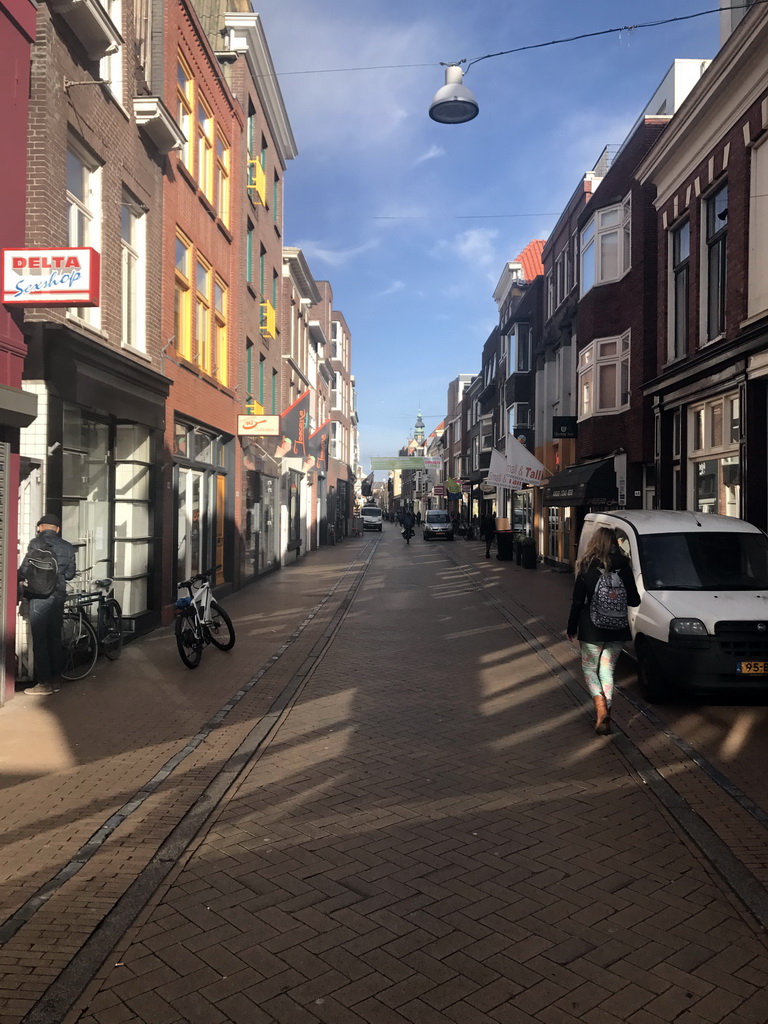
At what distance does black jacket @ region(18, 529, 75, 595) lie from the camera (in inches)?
317

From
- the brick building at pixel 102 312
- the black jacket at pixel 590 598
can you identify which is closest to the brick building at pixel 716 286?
the black jacket at pixel 590 598

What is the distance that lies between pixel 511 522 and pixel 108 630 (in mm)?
29761

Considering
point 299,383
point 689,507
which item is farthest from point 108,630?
point 299,383

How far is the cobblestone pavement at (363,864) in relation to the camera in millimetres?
3236

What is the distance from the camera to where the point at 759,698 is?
26.8ft

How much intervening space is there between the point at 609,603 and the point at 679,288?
11956 millimetres

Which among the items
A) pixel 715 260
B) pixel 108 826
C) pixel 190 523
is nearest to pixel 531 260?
pixel 715 260

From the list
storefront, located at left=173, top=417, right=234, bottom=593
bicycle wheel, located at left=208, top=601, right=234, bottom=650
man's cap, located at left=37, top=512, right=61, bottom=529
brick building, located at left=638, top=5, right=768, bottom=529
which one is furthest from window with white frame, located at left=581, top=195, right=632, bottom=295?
man's cap, located at left=37, top=512, right=61, bottom=529

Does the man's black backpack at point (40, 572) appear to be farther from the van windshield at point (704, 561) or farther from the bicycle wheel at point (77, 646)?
the van windshield at point (704, 561)

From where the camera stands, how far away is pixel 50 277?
25.3 feet

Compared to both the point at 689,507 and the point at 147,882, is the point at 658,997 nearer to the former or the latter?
the point at 147,882

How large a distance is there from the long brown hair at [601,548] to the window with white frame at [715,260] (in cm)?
866

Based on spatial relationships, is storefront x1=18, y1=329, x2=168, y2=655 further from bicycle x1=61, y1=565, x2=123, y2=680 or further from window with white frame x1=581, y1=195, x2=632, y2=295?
window with white frame x1=581, y1=195, x2=632, y2=295

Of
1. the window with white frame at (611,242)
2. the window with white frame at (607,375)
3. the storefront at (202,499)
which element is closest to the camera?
the storefront at (202,499)
